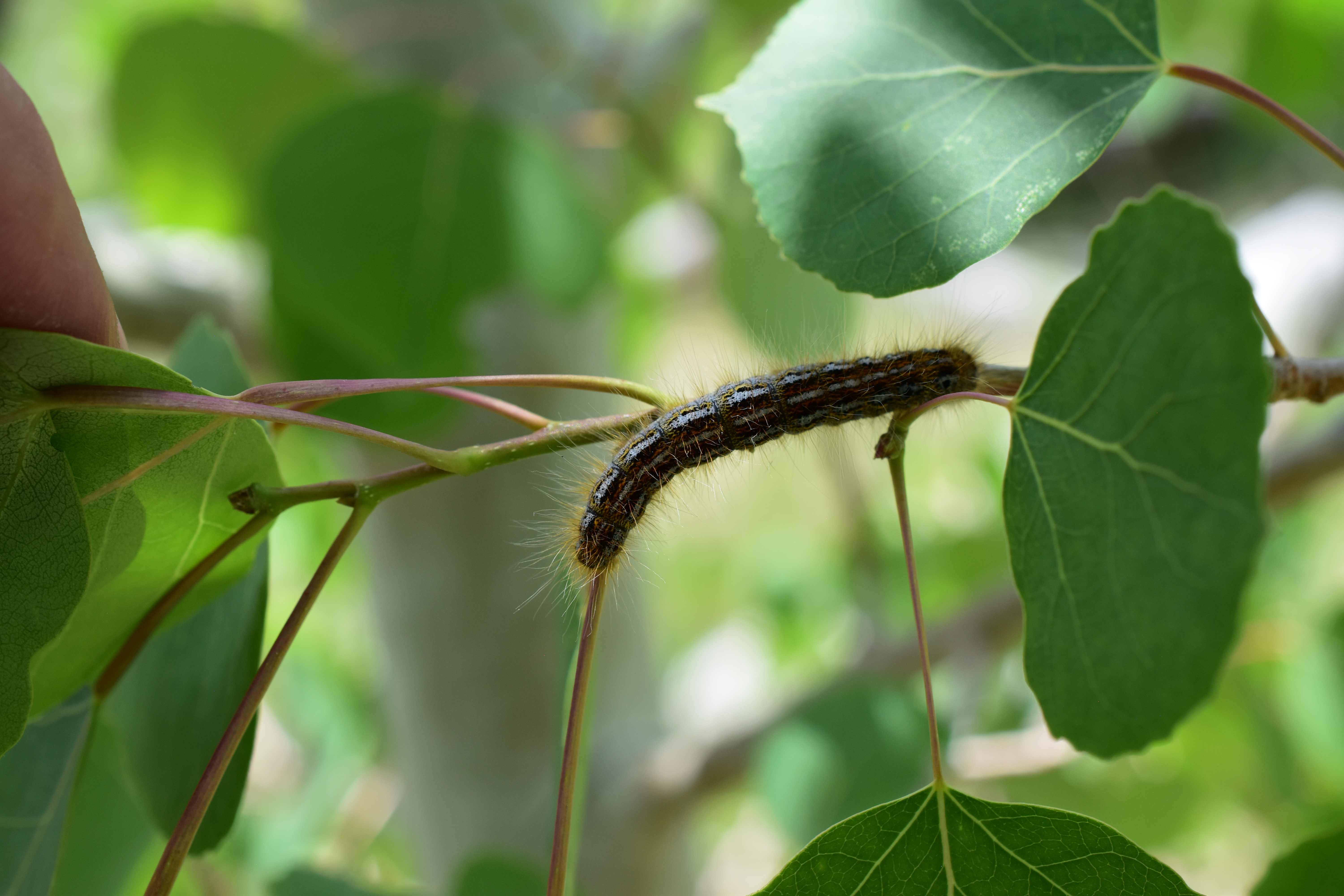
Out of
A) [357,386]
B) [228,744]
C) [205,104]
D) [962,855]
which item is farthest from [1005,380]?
[205,104]

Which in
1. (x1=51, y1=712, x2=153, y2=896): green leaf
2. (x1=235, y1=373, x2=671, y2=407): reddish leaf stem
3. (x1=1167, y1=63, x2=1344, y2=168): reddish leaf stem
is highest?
(x1=1167, y1=63, x2=1344, y2=168): reddish leaf stem

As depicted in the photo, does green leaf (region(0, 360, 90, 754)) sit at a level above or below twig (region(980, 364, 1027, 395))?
below

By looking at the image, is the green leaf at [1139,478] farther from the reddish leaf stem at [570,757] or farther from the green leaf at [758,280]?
the green leaf at [758,280]

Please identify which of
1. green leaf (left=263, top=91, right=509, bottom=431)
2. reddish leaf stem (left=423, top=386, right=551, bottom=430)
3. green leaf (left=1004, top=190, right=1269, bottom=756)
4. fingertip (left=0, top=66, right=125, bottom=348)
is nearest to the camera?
green leaf (left=1004, top=190, right=1269, bottom=756)

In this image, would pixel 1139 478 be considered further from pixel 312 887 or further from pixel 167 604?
pixel 312 887

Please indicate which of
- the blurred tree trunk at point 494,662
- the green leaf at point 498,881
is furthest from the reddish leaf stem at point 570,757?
the blurred tree trunk at point 494,662

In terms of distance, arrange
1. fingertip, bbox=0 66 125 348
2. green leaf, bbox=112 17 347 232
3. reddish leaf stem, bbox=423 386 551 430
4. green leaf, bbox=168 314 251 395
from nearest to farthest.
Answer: fingertip, bbox=0 66 125 348
reddish leaf stem, bbox=423 386 551 430
green leaf, bbox=168 314 251 395
green leaf, bbox=112 17 347 232

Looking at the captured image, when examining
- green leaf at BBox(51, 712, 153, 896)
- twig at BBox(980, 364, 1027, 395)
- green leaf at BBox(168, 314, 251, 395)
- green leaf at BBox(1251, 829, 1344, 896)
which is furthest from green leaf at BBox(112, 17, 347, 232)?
green leaf at BBox(1251, 829, 1344, 896)

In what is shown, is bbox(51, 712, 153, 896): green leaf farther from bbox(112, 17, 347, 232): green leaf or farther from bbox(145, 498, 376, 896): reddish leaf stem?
bbox(112, 17, 347, 232): green leaf

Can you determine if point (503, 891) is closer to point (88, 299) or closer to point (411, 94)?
point (88, 299)
